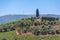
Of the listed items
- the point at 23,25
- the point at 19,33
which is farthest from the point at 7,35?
the point at 23,25

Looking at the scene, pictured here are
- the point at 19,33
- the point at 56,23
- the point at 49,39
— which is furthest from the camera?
the point at 56,23

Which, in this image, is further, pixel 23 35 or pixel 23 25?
pixel 23 25

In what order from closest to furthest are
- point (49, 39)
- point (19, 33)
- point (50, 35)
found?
point (49, 39)
point (50, 35)
point (19, 33)

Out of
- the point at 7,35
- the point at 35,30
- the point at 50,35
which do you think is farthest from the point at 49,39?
the point at 7,35

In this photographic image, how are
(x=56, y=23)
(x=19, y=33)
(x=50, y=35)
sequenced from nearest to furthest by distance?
(x=50, y=35)
(x=19, y=33)
(x=56, y=23)

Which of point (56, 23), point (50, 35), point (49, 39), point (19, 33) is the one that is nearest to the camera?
point (49, 39)

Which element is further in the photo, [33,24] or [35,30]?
[33,24]

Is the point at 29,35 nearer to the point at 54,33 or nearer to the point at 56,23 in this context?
the point at 54,33

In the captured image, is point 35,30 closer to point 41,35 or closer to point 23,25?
point 41,35
